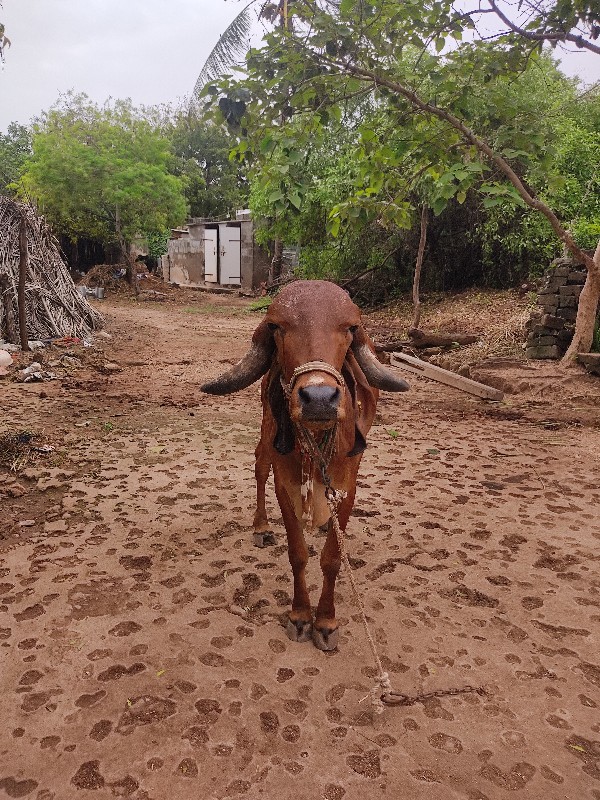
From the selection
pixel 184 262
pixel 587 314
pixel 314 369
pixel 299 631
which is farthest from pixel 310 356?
pixel 184 262

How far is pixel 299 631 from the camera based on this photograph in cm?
270

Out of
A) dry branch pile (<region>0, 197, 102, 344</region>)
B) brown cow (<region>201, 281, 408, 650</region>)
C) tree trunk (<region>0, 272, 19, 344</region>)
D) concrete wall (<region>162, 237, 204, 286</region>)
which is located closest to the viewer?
brown cow (<region>201, 281, 408, 650</region>)

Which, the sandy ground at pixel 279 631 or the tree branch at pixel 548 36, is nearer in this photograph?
the sandy ground at pixel 279 631

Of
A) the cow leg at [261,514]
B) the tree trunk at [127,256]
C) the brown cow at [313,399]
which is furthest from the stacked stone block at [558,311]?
the tree trunk at [127,256]

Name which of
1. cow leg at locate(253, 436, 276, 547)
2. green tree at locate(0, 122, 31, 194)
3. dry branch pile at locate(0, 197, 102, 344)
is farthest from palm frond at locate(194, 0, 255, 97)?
green tree at locate(0, 122, 31, 194)

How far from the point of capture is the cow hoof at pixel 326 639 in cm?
264

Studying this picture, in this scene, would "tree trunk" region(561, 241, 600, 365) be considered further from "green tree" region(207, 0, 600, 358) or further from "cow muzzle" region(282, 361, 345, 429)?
"cow muzzle" region(282, 361, 345, 429)

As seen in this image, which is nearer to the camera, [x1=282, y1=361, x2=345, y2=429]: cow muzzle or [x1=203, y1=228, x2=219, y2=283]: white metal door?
[x1=282, y1=361, x2=345, y2=429]: cow muzzle

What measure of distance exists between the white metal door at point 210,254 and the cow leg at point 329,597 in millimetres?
25855

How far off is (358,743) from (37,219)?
1187 centimetres

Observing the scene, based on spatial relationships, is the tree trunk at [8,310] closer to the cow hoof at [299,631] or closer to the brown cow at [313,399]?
the brown cow at [313,399]

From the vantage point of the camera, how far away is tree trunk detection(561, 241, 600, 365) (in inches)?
291

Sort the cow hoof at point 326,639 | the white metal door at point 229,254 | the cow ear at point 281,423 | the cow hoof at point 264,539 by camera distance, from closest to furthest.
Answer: the cow ear at point 281,423 < the cow hoof at point 326,639 < the cow hoof at point 264,539 < the white metal door at point 229,254

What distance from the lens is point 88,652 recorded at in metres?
2.56
